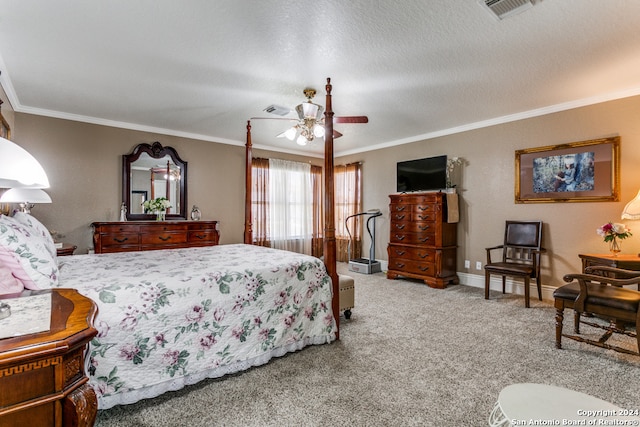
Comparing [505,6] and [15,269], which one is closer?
[15,269]

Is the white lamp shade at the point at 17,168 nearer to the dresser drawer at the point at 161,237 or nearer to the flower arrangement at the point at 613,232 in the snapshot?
the dresser drawer at the point at 161,237

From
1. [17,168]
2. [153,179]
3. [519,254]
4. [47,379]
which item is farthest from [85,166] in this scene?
[519,254]

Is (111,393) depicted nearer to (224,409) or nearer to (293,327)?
(224,409)

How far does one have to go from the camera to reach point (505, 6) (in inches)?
80.0

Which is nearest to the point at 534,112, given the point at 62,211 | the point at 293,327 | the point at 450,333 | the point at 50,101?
the point at 450,333

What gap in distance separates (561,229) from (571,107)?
1516 mm

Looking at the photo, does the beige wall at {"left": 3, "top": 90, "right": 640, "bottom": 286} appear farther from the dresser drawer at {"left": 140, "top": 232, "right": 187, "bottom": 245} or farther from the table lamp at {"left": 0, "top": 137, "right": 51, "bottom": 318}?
the table lamp at {"left": 0, "top": 137, "right": 51, "bottom": 318}

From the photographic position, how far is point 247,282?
2.28 meters

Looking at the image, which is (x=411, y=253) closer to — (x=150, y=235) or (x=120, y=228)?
(x=150, y=235)

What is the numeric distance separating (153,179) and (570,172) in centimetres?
588

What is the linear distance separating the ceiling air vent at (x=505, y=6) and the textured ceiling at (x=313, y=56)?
0.22 ft


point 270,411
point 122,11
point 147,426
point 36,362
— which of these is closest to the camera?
point 36,362

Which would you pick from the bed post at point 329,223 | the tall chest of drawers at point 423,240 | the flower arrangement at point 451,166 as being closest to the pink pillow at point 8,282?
the bed post at point 329,223

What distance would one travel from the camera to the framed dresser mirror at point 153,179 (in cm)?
479
